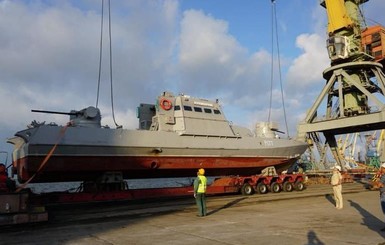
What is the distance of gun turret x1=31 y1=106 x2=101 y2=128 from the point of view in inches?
840

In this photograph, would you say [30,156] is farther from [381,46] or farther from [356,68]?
[381,46]

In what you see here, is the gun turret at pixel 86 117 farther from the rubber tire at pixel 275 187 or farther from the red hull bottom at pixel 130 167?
the rubber tire at pixel 275 187

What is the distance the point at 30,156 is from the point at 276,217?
12.6 meters

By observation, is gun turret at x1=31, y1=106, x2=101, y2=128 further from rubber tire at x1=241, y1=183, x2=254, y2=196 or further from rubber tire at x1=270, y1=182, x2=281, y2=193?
rubber tire at x1=270, y1=182, x2=281, y2=193

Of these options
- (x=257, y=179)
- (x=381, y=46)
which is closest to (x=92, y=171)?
(x=257, y=179)

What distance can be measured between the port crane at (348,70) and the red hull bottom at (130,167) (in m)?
13.8

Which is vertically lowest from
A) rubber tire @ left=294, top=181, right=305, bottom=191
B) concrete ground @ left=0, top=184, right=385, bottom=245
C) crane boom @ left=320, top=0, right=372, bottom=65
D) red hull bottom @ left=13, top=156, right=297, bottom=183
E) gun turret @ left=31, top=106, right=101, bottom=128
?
concrete ground @ left=0, top=184, right=385, bottom=245

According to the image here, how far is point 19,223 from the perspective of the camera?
1223 cm

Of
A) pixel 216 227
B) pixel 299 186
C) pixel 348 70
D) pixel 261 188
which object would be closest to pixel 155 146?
pixel 261 188

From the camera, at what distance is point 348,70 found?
38.7m

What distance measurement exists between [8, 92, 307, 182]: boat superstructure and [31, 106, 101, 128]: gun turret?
2.1 inches

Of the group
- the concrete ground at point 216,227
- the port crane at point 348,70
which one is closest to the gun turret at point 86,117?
the concrete ground at point 216,227

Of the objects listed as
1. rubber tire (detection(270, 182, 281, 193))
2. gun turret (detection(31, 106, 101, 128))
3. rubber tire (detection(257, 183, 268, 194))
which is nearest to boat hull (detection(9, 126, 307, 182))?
gun turret (detection(31, 106, 101, 128))

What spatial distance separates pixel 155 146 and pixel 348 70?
83.0 feet
